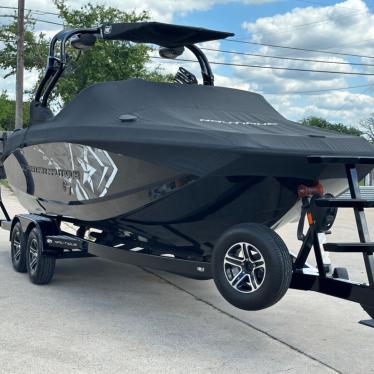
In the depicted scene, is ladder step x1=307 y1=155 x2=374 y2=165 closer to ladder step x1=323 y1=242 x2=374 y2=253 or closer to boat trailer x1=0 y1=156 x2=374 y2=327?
boat trailer x1=0 y1=156 x2=374 y2=327

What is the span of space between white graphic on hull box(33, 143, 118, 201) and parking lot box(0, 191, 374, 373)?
1.09m

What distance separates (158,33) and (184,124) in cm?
169

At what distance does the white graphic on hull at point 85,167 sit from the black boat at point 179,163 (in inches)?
0.5

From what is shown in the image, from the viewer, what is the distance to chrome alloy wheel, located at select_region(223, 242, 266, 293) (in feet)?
13.4

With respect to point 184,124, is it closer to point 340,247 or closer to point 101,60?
point 340,247

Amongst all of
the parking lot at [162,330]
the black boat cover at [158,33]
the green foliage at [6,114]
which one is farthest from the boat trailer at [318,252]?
the green foliage at [6,114]

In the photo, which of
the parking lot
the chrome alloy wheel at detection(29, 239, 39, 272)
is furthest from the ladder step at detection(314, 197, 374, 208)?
the chrome alloy wheel at detection(29, 239, 39, 272)

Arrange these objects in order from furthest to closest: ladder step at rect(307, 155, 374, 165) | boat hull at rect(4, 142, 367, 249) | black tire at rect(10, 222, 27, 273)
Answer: black tire at rect(10, 222, 27, 273) → boat hull at rect(4, 142, 367, 249) → ladder step at rect(307, 155, 374, 165)

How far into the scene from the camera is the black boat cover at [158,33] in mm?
5863

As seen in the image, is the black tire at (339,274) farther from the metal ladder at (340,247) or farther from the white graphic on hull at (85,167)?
the white graphic on hull at (85,167)

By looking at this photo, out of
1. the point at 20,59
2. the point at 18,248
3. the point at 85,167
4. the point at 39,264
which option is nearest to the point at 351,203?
the point at 85,167

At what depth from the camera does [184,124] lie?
4.72 metres

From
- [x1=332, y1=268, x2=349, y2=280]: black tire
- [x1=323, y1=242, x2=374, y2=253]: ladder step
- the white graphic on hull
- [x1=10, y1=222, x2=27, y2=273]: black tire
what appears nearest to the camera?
[x1=323, y1=242, x2=374, y2=253]: ladder step

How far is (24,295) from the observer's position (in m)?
6.00
